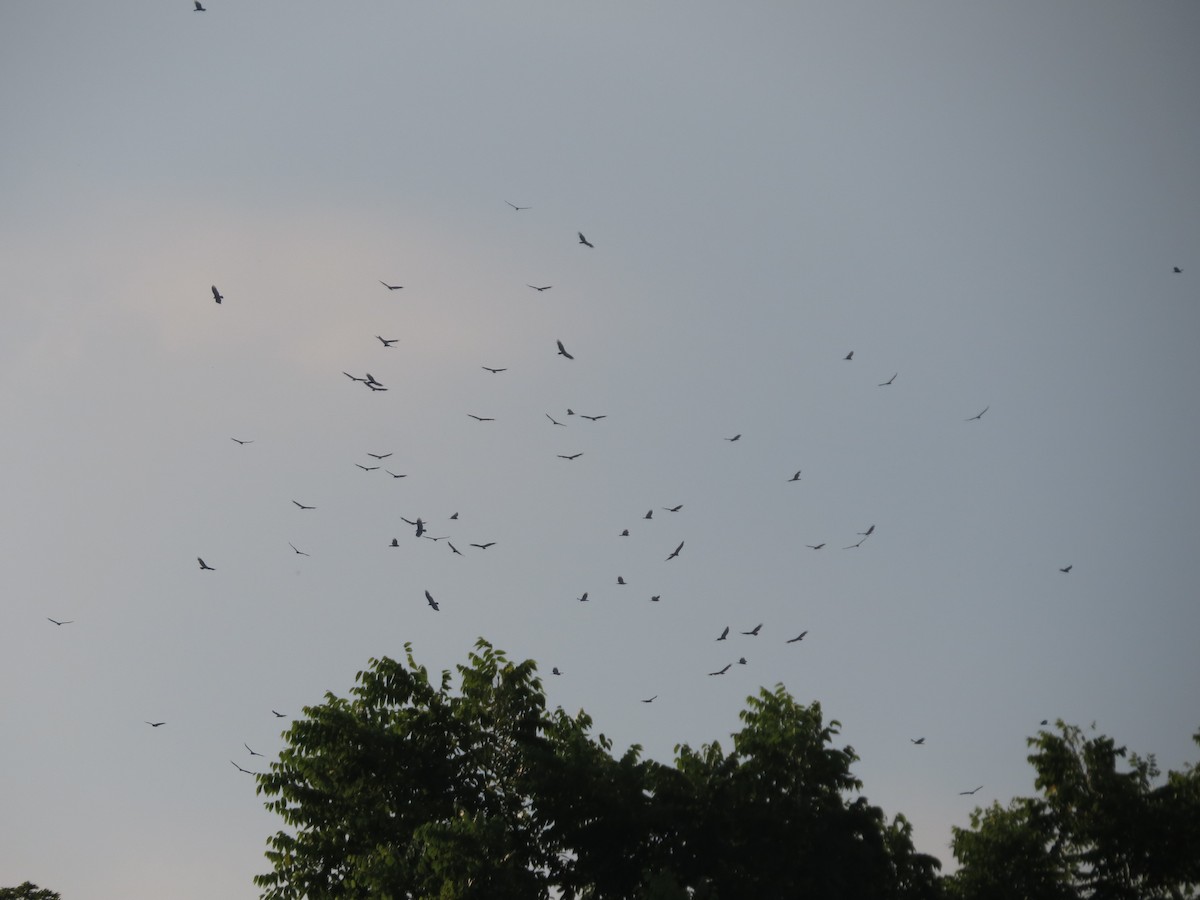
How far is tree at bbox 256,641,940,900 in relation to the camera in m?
21.6

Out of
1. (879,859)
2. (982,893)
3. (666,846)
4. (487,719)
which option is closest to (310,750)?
(487,719)

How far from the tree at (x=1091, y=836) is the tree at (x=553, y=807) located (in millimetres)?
3706

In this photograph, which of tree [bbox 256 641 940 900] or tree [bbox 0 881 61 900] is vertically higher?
tree [bbox 256 641 940 900]

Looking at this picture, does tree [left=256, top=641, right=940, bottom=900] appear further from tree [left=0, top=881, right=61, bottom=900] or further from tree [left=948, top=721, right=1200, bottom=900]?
tree [left=0, top=881, right=61, bottom=900]

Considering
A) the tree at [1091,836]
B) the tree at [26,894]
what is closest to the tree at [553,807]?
the tree at [1091,836]

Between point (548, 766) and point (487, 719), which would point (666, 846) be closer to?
point (548, 766)

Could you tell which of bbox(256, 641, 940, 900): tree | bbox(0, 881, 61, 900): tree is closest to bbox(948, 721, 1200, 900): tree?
bbox(256, 641, 940, 900): tree

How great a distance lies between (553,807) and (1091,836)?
13385 mm

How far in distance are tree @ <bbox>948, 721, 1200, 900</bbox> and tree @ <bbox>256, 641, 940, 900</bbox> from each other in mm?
3706

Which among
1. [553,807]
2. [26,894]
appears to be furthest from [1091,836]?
[26,894]

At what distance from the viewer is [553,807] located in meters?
22.5

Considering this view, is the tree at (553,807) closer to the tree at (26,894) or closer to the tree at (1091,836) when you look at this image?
the tree at (1091,836)

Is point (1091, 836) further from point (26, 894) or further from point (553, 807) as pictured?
point (26, 894)

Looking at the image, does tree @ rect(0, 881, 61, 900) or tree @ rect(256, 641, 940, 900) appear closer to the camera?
tree @ rect(256, 641, 940, 900)
